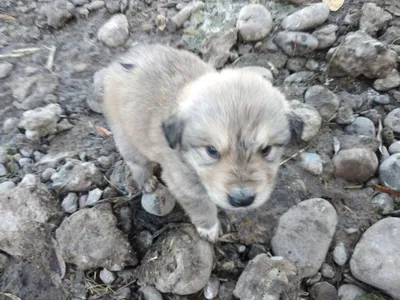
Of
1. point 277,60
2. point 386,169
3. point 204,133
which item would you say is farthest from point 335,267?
point 277,60

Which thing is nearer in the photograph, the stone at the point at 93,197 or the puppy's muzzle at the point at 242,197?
the puppy's muzzle at the point at 242,197

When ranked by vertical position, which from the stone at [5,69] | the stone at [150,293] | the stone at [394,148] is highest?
the stone at [5,69]

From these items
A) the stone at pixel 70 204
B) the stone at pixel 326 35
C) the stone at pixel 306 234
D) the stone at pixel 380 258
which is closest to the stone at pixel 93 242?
the stone at pixel 70 204

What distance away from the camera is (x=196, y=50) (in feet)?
15.5

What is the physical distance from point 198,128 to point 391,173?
1803mm

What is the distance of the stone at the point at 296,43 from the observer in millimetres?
4441

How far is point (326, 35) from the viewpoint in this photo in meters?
4.48

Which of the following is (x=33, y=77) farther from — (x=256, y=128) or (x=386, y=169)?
(x=386, y=169)

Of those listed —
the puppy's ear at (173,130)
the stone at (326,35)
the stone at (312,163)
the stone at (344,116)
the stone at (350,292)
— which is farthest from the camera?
the stone at (326,35)

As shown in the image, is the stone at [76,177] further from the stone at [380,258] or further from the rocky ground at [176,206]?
the stone at [380,258]

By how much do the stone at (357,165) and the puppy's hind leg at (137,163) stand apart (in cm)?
164

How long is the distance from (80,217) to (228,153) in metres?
1.39

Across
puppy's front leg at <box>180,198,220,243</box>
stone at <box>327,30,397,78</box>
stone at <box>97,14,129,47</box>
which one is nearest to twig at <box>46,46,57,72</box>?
stone at <box>97,14,129,47</box>

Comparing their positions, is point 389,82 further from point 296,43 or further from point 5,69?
point 5,69
